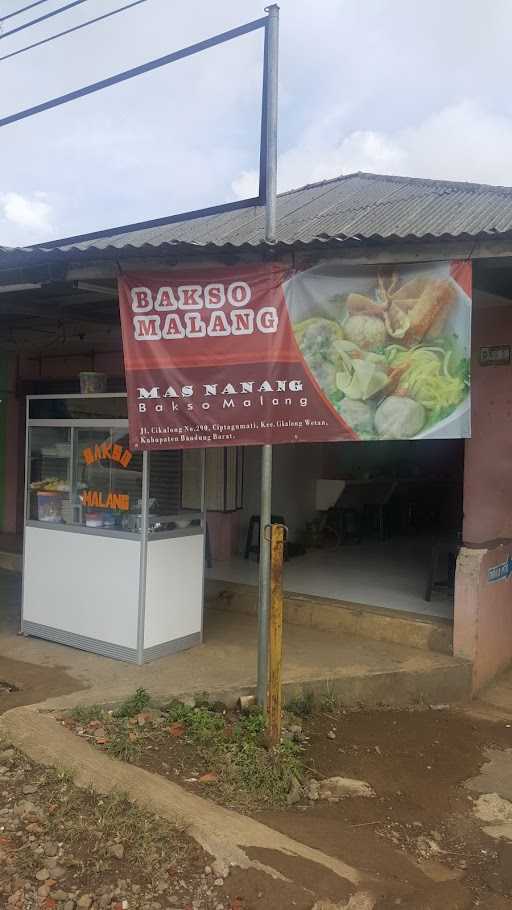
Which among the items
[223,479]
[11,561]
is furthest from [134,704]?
[11,561]

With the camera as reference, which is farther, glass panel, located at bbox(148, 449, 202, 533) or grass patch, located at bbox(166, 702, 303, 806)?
glass panel, located at bbox(148, 449, 202, 533)

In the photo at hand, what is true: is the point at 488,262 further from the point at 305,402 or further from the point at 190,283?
the point at 190,283

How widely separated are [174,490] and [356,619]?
2.06 m

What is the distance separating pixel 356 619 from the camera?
20.7 feet

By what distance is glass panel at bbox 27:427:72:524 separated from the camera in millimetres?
5793

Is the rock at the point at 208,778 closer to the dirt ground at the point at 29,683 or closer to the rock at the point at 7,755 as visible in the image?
the rock at the point at 7,755

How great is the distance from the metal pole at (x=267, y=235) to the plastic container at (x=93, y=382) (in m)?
1.88

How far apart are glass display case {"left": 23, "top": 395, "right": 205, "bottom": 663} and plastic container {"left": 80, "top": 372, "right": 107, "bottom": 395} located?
0.11 m

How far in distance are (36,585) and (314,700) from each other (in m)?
2.44

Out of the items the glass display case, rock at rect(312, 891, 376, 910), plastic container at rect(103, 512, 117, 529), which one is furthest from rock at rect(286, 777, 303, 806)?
plastic container at rect(103, 512, 117, 529)

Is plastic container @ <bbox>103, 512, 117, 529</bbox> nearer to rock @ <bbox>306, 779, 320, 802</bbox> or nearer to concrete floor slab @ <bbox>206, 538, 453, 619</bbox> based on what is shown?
concrete floor slab @ <bbox>206, 538, 453, 619</bbox>

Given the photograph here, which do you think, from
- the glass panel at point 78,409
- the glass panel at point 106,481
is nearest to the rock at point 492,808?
the glass panel at point 106,481

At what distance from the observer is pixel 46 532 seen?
19.1 feet

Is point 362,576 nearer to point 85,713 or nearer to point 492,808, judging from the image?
point 492,808
